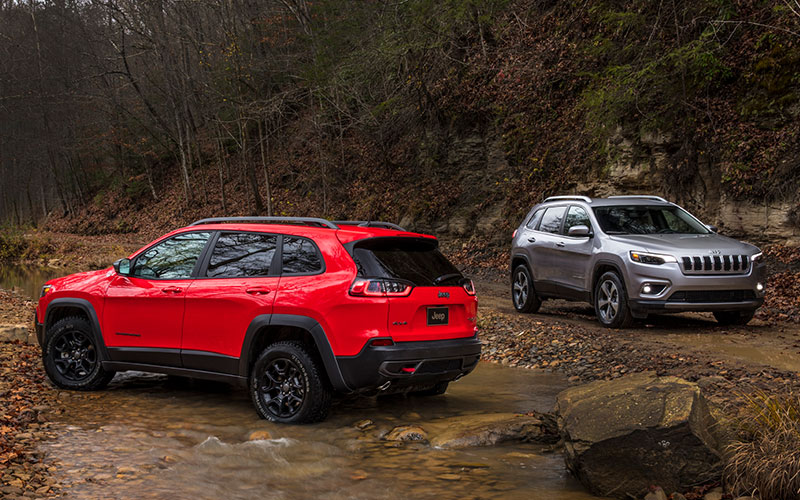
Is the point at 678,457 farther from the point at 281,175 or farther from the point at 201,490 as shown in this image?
the point at 281,175

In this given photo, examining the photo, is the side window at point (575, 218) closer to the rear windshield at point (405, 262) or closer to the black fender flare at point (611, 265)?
the black fender flare at point (611, 265)

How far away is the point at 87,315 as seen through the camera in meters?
7.78

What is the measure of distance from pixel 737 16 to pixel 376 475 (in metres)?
14.3

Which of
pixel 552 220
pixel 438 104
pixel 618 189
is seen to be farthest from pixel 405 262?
pixel 438 104

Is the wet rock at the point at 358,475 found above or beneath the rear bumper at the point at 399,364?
beneath

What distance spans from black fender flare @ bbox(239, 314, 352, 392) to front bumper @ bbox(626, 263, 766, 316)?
561 centimetres

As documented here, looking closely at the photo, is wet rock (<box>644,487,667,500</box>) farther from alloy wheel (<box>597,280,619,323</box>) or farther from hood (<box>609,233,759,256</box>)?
alloy wheel (<box>597,280,619,323</box>)

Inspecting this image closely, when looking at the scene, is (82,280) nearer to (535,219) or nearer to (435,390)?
(435,390)

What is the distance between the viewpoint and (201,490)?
4961mm

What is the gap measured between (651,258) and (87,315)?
7.35m

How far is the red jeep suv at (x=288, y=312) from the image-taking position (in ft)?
20.2

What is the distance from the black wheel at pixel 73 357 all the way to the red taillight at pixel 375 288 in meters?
3.32

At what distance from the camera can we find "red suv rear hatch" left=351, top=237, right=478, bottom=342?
20.3ft

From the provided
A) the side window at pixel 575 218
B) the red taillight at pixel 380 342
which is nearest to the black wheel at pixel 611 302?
the side window at pixel 575 218
